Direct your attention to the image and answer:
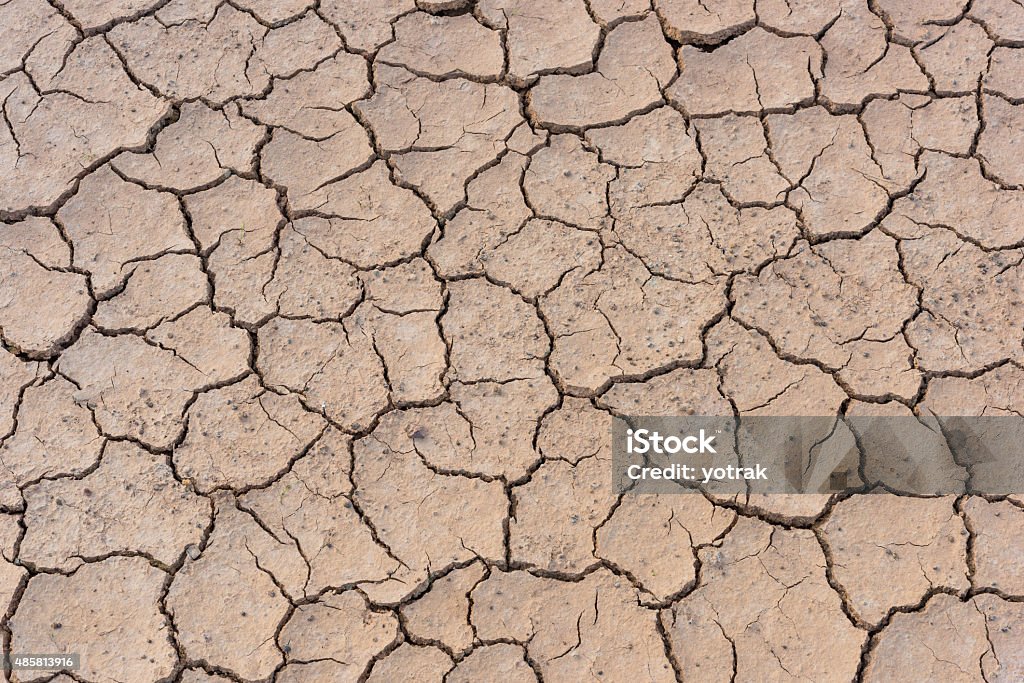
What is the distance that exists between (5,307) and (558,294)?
6.79 ft

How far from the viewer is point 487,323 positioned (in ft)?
9.60

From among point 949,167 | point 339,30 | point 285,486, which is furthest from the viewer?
point 339,30

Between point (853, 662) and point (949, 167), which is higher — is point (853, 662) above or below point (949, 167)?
below

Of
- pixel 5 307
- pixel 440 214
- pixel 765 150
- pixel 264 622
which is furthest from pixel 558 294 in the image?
pixel 5 307

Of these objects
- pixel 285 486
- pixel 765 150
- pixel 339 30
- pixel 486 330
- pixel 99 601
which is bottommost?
pixel 99 601

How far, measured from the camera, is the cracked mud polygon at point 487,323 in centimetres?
255

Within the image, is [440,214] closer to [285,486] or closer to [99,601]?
[285,486]

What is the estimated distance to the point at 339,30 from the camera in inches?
135

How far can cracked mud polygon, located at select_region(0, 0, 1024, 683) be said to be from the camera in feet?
8.38

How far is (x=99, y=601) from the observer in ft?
8.45

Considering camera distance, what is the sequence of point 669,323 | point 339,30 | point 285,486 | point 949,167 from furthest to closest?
point 339,30 → point 949,167 → point 669,323 → point 285,486

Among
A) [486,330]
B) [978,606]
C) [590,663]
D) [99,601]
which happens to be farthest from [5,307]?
[978,606]

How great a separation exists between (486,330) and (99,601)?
1.57m

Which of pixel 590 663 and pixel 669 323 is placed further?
pixel 669 323
